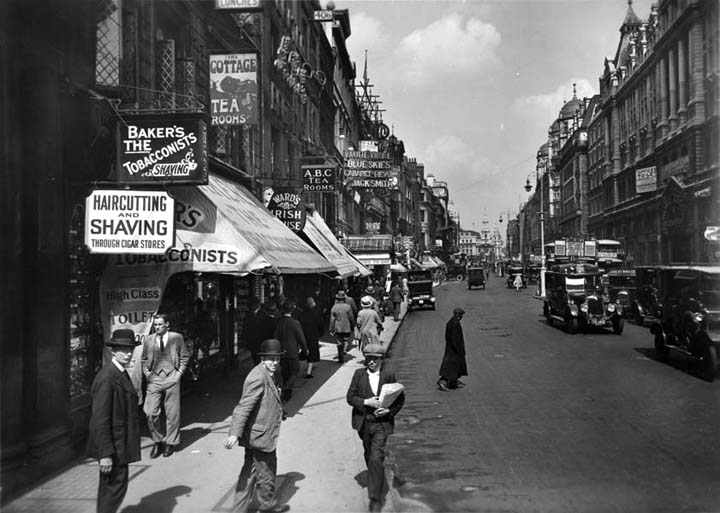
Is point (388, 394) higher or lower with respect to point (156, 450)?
higher

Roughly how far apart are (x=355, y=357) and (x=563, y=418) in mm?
8870

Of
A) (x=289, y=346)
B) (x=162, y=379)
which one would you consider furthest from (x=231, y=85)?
(x=162, y=379)

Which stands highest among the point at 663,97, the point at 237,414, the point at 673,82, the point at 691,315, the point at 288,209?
the point at 673,82

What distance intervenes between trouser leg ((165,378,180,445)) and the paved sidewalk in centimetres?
24

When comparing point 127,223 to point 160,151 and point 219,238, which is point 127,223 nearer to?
point 160,151

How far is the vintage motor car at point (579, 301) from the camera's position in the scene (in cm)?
2362

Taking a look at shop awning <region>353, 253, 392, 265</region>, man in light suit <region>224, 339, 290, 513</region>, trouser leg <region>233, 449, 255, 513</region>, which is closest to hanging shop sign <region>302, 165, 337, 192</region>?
shop awning <region>353, 253, 392, 265</region>

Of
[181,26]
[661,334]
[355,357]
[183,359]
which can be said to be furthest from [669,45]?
[183,359]

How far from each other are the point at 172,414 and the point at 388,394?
3393 millimetres

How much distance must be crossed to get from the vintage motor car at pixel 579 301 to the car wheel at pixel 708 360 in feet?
32.2

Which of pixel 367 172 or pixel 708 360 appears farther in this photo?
pixel 367 172

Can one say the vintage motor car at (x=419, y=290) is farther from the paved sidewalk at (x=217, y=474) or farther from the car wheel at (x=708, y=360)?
the paved sidewalk at (x=217, y=474)

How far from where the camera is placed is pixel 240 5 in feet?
45.9

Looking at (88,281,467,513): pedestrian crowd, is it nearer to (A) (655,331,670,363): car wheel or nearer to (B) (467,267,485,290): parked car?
(A) (655,331,670,363): car wheel
